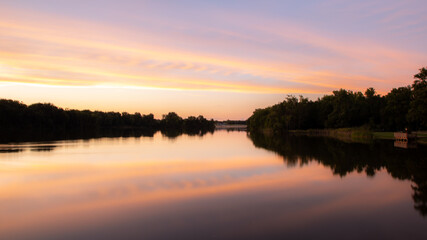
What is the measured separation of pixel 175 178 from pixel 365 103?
265 feet

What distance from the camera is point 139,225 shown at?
10.1m

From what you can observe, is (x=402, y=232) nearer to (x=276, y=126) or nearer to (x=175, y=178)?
(x=175, y=178)

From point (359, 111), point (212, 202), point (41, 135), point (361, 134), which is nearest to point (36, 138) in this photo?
point (41, 135)

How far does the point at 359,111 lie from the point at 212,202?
8184cm

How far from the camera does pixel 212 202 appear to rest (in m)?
12.9

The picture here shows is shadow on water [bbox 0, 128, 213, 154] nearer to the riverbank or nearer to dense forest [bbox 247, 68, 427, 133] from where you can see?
the riverbank

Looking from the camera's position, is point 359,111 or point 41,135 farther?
Answer: point 359,111

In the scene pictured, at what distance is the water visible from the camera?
961cm

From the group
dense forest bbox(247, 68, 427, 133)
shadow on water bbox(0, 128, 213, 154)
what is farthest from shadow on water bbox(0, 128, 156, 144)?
dense forest bbox(247, 68, 427, 133)

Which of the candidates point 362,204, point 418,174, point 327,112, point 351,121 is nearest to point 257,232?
point 362,204

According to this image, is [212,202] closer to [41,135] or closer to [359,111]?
[41,135]

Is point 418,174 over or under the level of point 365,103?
under

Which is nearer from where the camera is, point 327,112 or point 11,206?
point 11,206

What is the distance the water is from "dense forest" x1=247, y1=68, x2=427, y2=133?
3256 cm
